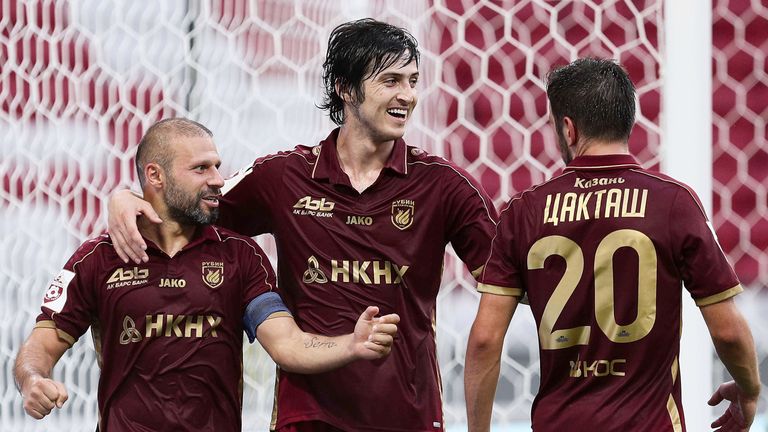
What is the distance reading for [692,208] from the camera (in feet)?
7.09

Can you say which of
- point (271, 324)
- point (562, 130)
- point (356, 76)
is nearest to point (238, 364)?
point (271, 324)

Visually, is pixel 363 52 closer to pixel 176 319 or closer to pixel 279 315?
pixel 279 315

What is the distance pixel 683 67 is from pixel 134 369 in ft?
5.50

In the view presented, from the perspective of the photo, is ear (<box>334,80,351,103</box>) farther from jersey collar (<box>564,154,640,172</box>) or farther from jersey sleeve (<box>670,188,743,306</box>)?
jersey sleeve (<box>670,188,743,306</box>)

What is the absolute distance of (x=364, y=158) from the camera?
9.07ft

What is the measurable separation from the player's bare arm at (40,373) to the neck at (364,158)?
2.54ft

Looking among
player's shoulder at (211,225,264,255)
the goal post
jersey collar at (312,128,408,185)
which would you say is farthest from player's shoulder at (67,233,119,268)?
the goal post

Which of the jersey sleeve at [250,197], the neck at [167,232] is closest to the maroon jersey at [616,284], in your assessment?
the jersey sleeve at [250,197]

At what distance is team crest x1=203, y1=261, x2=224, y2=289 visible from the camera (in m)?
2.64

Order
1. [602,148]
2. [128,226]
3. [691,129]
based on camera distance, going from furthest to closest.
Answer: [691,129]
[128,226]
[602,148]

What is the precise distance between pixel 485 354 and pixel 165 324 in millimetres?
752

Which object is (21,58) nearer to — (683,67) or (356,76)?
(356,76)

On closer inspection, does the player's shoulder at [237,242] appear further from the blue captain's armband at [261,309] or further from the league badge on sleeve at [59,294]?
the league badge on sleeve at [59,294]

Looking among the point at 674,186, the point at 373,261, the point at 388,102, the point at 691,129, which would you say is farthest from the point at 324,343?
the point at 691,129
